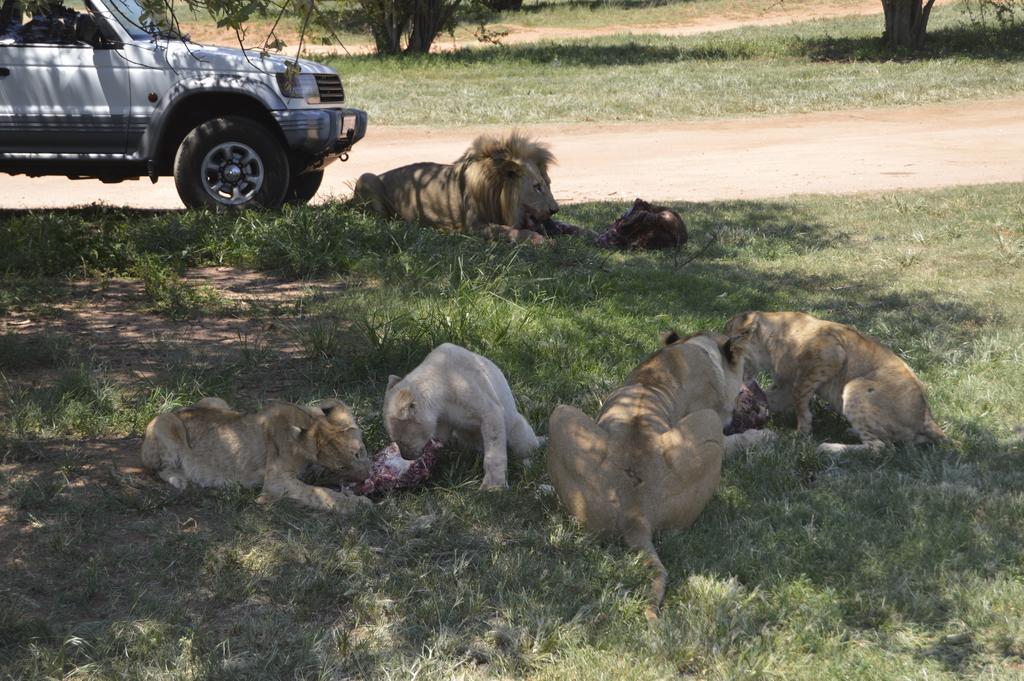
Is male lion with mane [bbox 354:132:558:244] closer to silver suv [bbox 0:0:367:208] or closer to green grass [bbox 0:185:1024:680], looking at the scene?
silver suv [bbox 0:0:367:208]

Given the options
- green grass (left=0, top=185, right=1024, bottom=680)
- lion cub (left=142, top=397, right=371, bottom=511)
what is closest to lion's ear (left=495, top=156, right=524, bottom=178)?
green grass (left=0, top=185, right=1024, bottom=680)

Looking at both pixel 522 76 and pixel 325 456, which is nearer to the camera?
pixel 325 456

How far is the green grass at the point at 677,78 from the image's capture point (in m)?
21.5

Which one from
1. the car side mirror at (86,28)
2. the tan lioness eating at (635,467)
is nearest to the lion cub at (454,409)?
the tan lioness eating at (635,467)

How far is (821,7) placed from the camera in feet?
145

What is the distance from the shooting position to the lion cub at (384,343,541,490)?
5.66 m

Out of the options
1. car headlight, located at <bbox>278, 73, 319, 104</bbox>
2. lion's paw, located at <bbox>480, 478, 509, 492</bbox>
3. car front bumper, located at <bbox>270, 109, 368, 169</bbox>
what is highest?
car headlight, located at <bbox>278, 73, 319, 104</bbox>

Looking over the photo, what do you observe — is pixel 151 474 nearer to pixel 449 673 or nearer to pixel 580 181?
pixel 449 673

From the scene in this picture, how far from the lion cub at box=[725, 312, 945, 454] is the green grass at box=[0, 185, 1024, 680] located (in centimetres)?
16

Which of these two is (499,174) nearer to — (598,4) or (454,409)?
(454,409)

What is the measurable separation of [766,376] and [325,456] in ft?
10.2

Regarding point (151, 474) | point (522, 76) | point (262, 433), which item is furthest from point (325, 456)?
point (522, 76)

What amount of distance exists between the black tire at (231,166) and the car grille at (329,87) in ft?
2.83

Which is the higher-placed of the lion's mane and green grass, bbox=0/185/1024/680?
the lion's mane
